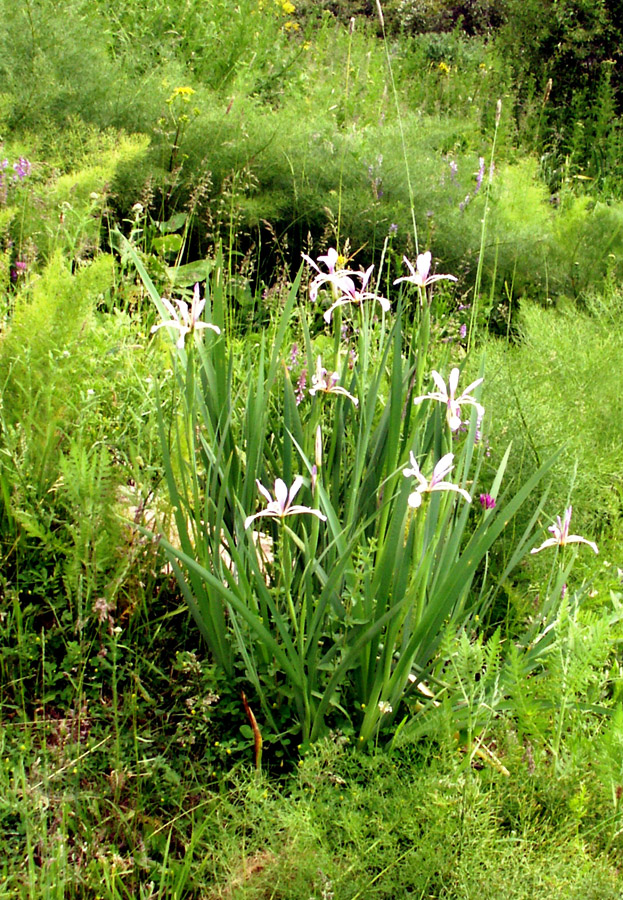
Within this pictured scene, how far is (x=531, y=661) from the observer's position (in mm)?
1492

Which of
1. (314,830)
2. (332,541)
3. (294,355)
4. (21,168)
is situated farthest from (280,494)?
(21,168)

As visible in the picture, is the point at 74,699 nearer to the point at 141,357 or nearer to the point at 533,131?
the point at 141,357

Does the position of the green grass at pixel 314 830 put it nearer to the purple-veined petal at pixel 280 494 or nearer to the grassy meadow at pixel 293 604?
the grassy meadow at pixel 293 604

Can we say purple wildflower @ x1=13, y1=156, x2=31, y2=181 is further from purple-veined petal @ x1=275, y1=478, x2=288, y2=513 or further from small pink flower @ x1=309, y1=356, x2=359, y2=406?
purple-veined petal @ x1=275, y1=478, x2=288, y2=513

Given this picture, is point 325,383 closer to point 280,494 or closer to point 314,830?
point 280,494

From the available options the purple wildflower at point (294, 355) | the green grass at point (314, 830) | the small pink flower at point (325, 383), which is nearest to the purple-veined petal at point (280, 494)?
the small pink flower at point (325, 383)

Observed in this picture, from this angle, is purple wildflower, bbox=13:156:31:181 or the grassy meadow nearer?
the grassy meadow

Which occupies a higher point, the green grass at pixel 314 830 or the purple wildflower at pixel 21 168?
the purple wildflower at pixel 21 168

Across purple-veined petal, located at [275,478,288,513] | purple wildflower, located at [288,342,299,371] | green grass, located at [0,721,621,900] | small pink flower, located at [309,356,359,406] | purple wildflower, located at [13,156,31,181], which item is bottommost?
green grass, located at [0,721,621,900]

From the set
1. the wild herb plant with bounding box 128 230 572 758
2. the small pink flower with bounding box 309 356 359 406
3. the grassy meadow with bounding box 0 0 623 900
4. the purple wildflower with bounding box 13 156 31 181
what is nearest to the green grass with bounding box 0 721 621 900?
the grassy meadow with bounding box 0 0 623 900

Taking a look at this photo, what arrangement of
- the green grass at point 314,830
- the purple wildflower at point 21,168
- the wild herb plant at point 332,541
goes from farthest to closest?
the purple wildflower at point 21,168 < the wild herb plant at point 332,541 < the green grass at point 314,830

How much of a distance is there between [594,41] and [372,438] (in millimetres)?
6977

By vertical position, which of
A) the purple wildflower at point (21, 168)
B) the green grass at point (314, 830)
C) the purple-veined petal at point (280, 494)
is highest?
the purple wildflower at point (21, 168)

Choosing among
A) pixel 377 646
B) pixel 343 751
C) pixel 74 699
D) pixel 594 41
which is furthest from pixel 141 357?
pixel 594 41
